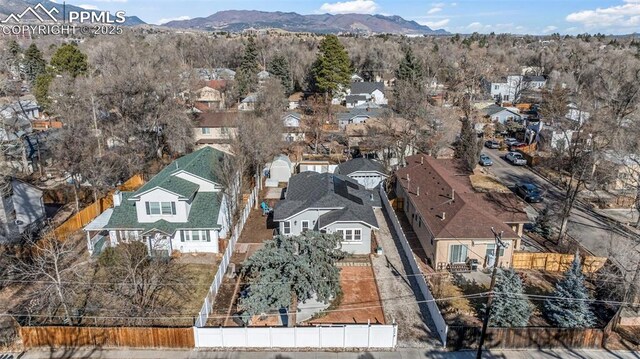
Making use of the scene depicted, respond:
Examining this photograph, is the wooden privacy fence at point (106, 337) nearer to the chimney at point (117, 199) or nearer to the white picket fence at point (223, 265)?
the white picket fence at point (223, 265)

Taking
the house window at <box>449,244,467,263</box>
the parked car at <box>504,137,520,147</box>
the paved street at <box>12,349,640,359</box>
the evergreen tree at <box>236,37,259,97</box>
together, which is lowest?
the paved street at <box>12,349,640,359</box>

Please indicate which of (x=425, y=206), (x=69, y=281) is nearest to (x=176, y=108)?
(x=69, y=281)

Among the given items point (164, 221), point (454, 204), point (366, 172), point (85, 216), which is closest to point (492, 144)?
point (366, 172)

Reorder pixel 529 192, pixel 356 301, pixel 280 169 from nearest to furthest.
→ pixel 356 301 < pixel 529 192 < pixel 280 169

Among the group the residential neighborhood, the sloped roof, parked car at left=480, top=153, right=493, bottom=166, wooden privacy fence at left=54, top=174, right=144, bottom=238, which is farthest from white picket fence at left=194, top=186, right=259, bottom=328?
parked car at left=480, top=153, right=493, bottom=166

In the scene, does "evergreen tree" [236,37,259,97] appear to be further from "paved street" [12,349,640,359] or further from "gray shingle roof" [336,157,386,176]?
"paved street" [12,349,640,359]

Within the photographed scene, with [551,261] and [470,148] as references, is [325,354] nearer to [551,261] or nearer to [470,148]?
[551,261]

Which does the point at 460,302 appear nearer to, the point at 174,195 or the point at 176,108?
the point at 174,195

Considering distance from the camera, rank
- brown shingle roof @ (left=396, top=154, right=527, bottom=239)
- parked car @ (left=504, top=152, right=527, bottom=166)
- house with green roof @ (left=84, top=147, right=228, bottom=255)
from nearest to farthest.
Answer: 1. brown shingle roof @ (left=396, top=154, right=527, bottom=239)
2. house with green roof @ (left=84, top=147, right=228, bottom=255)
3. parked car @ (left=504, top=152, right=527, bottom=166)
